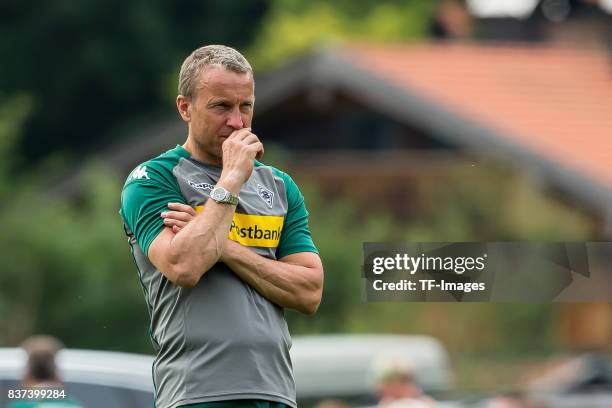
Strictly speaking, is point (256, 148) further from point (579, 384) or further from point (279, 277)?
point (579, 384)

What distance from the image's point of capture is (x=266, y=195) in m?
4.11

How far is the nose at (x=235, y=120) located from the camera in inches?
157

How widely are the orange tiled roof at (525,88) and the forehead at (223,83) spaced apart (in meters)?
12.9

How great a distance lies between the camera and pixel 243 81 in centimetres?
399

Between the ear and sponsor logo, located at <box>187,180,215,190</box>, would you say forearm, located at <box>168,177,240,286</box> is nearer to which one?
sponsor logo, located at <box>187,180,215,190</box>

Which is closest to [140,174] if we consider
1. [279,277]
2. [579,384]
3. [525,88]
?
[279,277]

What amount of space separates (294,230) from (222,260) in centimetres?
35

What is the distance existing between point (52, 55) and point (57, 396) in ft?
81.7

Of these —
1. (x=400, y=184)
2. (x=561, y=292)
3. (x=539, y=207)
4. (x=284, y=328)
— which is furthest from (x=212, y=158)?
(x=400, y=184)

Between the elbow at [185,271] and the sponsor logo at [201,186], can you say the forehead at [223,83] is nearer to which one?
the sponsor logo at [201,186]

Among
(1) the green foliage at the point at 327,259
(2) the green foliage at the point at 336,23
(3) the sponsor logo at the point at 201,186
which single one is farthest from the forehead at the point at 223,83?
(2) the green foliage at the point at 336,23

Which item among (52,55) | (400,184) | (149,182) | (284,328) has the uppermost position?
(52,55)

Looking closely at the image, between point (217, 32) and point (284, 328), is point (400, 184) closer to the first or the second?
point (217, 32)

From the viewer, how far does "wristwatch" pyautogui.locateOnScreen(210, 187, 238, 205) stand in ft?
12.5
